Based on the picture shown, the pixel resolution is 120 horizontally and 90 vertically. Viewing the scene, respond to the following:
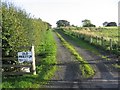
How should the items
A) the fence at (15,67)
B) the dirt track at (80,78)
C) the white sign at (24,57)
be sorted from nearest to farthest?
the dirt track at (80,78)
the fence at (15,67)
the white sign at (24,57)

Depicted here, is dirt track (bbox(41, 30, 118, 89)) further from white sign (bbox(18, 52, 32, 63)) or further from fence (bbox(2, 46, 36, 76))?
white sign (bbox(18, 52, 32, 63))

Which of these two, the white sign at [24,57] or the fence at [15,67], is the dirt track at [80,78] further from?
the white sign at [24,57]

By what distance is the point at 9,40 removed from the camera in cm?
1527

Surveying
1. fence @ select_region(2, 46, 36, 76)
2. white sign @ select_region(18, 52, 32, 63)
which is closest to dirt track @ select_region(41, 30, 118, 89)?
fence @ select_region(2, 46, 36, 76)

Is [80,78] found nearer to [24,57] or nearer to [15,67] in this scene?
[24,57]

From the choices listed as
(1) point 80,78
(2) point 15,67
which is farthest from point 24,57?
(1) point 80,78

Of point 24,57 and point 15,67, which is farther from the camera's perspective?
point 15,67

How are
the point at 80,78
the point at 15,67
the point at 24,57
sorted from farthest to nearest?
the point at 15,67 → the point at 24,57 → the point at 80,78

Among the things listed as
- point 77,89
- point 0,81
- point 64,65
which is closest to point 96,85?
point 77,89

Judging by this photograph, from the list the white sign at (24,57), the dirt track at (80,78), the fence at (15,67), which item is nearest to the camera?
the dirt track at (80,78)

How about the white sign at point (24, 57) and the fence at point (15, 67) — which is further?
the white sign at point (24, 57)

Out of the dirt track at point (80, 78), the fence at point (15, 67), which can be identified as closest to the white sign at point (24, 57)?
the fence at point (15, 67)

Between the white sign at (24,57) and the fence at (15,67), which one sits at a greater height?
the white sign at (24,57)

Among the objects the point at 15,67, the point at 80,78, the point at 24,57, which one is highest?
the point at 24,57
